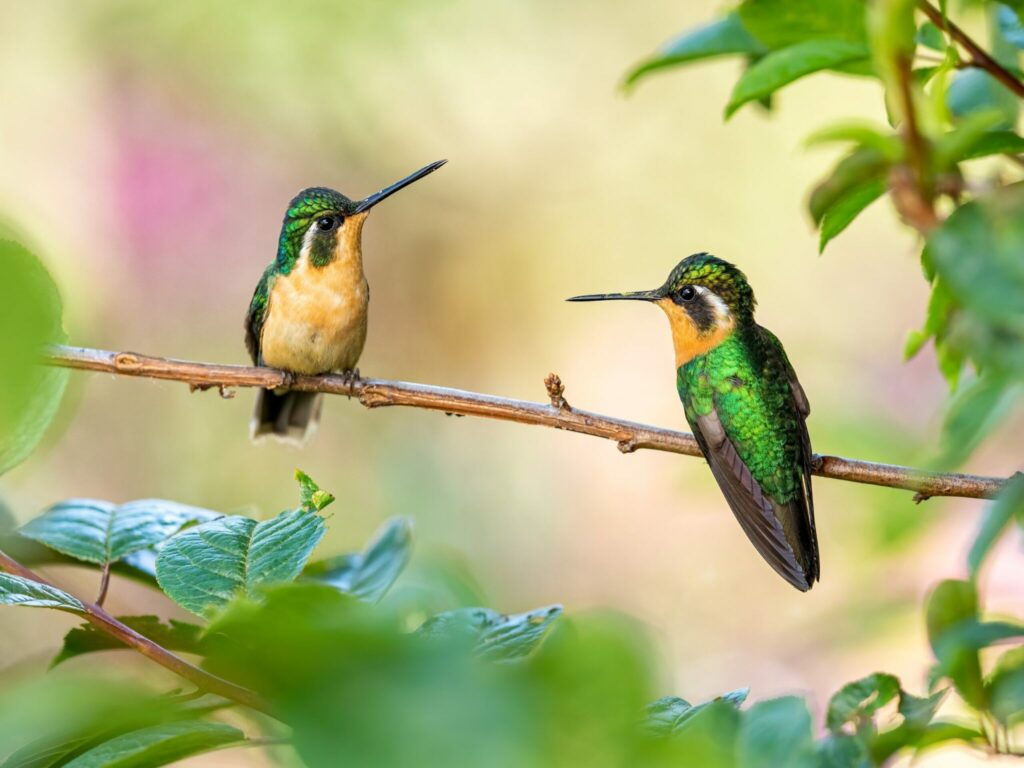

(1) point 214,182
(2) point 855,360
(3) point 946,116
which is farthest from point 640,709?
(1) point 214,182

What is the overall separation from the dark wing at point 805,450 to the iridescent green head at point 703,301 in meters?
0.08

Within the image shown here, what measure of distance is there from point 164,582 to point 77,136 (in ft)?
20.5

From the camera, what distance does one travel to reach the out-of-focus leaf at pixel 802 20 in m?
1.18

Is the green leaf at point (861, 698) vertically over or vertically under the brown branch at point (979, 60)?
under

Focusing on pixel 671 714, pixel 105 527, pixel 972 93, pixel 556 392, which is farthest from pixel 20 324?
pixel 972 93

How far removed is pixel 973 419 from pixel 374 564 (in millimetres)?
847

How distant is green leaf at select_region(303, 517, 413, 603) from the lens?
140 cm

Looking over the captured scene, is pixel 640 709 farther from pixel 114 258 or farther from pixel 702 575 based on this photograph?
pixel 114 258

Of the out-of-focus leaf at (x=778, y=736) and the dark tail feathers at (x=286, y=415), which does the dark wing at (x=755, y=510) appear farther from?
the dark tail feathers at (x=286, y=415)

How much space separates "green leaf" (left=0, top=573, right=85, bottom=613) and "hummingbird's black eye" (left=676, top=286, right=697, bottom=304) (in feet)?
4.39

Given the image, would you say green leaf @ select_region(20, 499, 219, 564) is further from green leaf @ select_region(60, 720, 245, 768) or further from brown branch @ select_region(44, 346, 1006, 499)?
green leaf @ select_region(60, 720, 245, 768)

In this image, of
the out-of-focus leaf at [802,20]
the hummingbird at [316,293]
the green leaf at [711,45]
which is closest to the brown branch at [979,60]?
the out-of-focus leaf at [802,20]

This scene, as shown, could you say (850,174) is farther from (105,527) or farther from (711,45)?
(105,527)

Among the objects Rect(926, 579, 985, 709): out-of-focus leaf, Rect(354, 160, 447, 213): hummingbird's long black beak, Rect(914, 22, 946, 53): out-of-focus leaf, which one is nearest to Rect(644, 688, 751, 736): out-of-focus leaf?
Rect(926, 579, 985, 709): out-of-focus leaf
